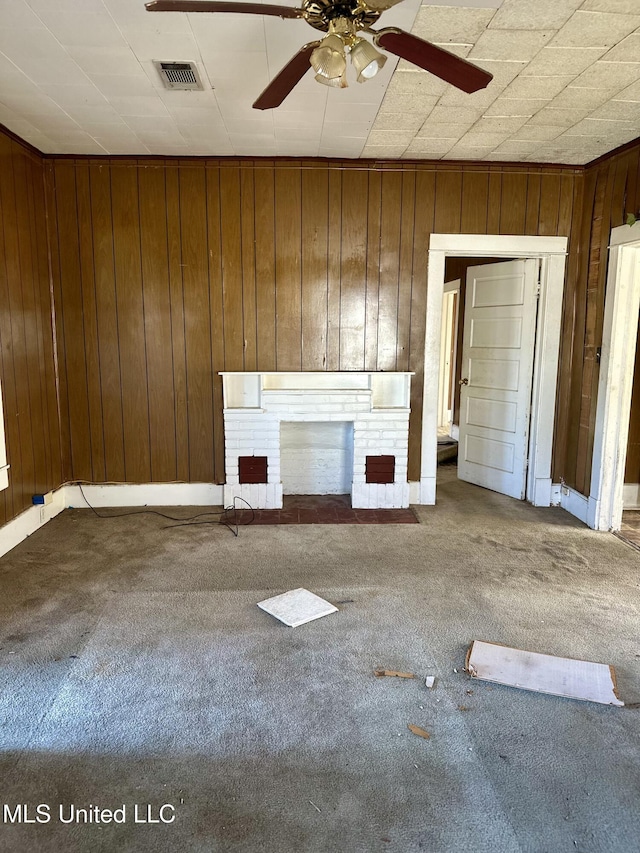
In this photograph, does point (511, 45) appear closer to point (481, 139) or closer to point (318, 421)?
point (481, 139)

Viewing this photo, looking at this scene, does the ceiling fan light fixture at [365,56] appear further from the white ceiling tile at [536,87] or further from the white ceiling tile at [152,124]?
the white ceiling tile at [152,124]

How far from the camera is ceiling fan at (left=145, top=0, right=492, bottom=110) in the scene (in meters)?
1.75

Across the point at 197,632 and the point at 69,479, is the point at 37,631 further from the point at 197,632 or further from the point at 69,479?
the point at 69,479

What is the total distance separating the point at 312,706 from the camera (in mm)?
2129

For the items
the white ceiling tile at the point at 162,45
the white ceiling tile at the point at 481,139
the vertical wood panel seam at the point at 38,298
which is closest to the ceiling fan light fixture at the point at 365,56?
the white ceiling tile at the point at 162,45

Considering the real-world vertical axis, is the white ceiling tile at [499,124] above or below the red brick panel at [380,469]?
Result: above

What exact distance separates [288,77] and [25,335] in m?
2.77

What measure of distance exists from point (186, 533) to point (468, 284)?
11.6 ft

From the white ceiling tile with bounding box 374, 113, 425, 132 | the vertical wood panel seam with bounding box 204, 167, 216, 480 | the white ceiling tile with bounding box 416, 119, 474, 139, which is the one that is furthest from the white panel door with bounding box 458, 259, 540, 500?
the vertical wood panel seam with bounding box 204, 167, 216, 480

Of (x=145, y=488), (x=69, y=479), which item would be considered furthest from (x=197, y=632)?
(x=69, y=479)

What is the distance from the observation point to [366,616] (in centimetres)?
280

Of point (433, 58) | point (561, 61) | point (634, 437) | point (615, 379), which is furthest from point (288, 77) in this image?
point (634, 437)

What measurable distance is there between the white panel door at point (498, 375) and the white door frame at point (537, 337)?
3.0 inches

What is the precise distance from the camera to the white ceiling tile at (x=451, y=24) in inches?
92.8
